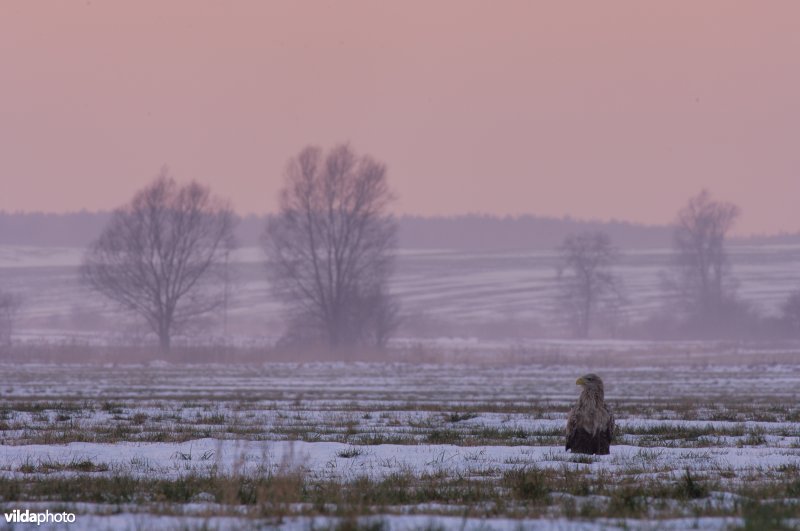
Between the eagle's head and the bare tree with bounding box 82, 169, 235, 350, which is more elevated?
the bare tree with bounding box 82, 169, 235, 350

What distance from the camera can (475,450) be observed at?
44.1 feet

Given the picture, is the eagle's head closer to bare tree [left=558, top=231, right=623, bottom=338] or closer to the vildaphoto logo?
the vildaphoto logo

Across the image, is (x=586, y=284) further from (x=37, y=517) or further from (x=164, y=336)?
(x=37, y=517)

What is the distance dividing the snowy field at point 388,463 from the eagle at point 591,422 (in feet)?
1.05

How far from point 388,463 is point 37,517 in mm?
4779

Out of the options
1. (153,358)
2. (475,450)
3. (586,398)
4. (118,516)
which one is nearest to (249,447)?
(475,450)

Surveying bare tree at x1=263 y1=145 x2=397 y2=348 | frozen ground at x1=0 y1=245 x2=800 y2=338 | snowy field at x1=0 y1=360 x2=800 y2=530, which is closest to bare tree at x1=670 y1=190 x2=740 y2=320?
frozen ground at x1=0 y1=245 x2=800 y2=338

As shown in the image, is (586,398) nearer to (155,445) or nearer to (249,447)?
(249,447)

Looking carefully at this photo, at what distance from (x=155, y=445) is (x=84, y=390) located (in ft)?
61.2

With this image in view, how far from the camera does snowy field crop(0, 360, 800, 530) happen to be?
7.92 m

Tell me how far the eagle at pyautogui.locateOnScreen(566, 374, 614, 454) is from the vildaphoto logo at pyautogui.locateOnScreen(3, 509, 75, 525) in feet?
21.7

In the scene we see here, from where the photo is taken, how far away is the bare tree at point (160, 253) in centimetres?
7181

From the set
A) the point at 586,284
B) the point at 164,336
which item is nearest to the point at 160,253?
the point at 164,336

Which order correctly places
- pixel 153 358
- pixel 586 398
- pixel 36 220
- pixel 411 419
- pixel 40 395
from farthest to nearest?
pixel 36 220 < pixel 153 358 < pixel 40 395 < pixel 411 419 < pixel 586 398
